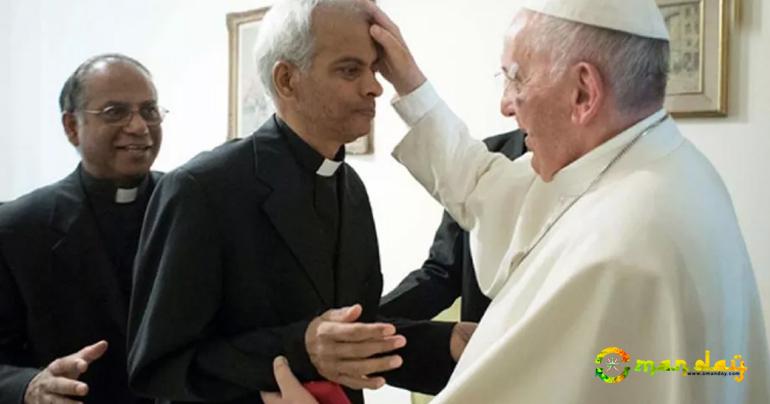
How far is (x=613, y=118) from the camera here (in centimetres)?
117

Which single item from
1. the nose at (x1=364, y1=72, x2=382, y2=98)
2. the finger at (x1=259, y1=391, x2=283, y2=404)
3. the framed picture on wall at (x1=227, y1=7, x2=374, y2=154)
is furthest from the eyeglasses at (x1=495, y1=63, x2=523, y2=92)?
the framed picture on wall at (x1=227, y1=7, x2=374, y2=154)

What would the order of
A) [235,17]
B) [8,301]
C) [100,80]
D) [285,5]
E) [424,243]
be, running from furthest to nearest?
[235,17]
[424,243]
[100,80]
[8,301]
[285,5]

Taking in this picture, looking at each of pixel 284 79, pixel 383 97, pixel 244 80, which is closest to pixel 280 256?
pixel 284 79

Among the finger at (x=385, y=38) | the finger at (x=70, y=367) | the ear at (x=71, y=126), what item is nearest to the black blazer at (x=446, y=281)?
the finger at (x=385, y=38)

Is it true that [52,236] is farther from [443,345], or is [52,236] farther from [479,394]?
[479,394]

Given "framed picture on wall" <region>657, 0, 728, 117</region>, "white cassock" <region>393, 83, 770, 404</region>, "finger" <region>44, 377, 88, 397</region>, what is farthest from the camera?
"framed picture on wall" <region>657, 0, 728, 117</region>

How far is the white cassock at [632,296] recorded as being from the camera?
39.4 inches

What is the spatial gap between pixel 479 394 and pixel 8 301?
3.77 feet

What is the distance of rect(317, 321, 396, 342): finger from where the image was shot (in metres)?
1.13

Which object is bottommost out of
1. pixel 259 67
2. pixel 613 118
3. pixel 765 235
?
pixel 765 235

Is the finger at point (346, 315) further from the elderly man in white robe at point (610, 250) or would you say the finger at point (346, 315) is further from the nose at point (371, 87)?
the nose at point (371, 87)

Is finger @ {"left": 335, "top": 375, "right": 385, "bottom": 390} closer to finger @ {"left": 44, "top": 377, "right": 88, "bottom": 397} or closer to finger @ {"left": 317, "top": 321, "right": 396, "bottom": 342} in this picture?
finger @ {"left": 317, "top": 321, "right": 396, "bottom": 342}

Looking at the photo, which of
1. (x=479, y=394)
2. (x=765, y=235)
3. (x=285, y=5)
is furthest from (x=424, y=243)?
(x=479, y=394)

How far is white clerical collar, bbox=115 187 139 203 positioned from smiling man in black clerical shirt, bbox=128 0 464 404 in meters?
0.58
